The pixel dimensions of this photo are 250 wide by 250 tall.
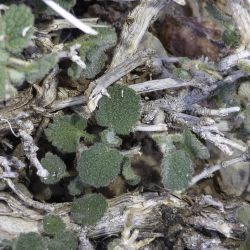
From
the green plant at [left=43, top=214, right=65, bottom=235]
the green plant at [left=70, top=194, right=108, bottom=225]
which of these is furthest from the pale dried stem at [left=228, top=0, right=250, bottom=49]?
the green plant at [left=43, top=214, right=65, bottom=235]

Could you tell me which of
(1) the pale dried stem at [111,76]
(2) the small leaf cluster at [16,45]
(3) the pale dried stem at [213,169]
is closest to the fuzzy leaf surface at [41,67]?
(2) the small leaf cluster at [16,45]

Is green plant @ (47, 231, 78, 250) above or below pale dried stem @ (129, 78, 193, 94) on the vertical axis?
below

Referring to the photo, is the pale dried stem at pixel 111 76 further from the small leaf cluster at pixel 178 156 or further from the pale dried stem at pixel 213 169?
the pale dried stem at pixel 213 169

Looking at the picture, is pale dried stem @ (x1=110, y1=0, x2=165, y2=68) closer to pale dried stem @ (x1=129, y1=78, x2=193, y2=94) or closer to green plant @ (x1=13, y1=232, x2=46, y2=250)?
pale dried stem @ (x1=129, y1=78, x2=193, y2=94)

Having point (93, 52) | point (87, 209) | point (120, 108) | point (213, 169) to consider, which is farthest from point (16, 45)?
point (213, 169)

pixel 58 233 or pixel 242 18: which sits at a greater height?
pixel 242 18

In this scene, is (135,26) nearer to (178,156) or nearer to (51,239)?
(178,156)
